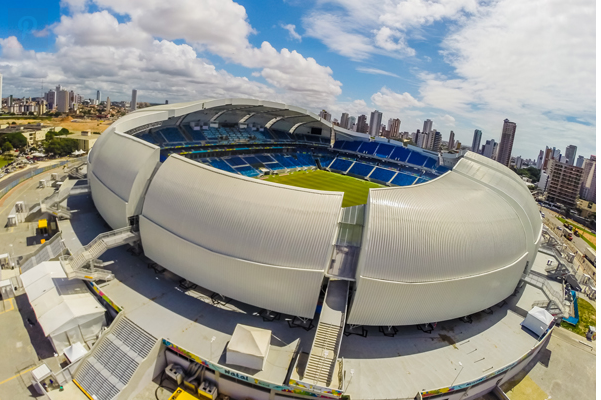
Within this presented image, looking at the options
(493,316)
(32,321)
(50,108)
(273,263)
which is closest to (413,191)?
(273,263)

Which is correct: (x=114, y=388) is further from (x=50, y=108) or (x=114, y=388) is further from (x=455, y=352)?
(x=50, y=108)

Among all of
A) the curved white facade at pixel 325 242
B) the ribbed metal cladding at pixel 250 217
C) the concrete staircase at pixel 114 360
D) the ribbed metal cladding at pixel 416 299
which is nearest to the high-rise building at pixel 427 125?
the curved white facade at pixel 325 242

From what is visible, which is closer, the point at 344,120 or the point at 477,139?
the point at 344,120

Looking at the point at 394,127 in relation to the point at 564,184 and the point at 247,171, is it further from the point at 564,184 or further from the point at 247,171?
the point at 247,171

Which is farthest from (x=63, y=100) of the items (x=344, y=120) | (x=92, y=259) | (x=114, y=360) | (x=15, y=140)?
(x=114, y=360)

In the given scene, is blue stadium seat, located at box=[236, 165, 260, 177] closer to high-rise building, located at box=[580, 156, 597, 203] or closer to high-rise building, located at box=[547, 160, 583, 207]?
high-rise building, located at box=[547, 160, 583, 207]

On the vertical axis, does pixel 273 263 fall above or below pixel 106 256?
above

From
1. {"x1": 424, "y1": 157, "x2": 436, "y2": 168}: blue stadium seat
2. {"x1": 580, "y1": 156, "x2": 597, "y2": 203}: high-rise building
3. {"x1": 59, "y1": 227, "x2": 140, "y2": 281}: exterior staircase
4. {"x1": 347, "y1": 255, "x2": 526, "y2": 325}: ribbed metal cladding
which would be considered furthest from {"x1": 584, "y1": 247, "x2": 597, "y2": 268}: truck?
{"x1": 59, "y1": 227, "x2": 140, "y2": 281}: exterior staircase

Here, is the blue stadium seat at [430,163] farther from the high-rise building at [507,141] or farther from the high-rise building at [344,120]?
the high-rise building at [507,141]
